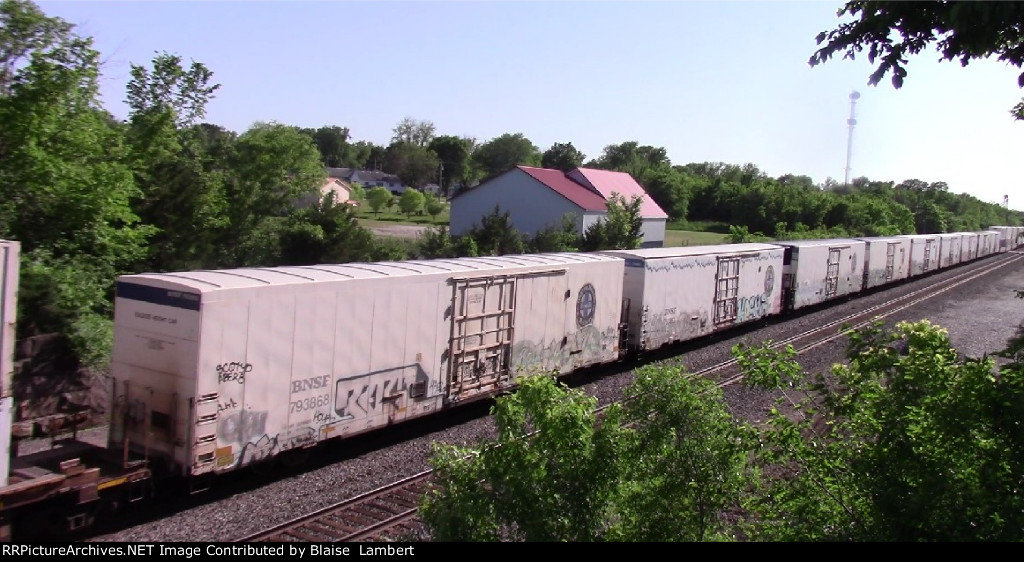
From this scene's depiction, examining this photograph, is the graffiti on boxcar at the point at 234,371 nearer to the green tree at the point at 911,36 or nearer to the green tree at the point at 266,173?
the green tree at the point at 911,36

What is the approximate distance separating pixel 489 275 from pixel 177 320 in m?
6.17

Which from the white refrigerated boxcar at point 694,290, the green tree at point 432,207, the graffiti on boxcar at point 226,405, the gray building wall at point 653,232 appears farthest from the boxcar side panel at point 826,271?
the green tree at point 432,207

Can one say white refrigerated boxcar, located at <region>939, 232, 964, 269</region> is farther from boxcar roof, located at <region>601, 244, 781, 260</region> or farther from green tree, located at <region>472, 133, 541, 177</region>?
green tree, located at <region>472, 133, 541, 177</region>

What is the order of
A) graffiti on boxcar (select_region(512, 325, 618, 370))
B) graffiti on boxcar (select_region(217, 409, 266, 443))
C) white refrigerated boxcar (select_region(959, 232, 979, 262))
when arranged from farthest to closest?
white refrigerated boxcar (select_region(959, 232, 979, 262))
graffiti on boxcar (select_region(512, 325, 618, 370))
graffiti on boxcar (select_region(217, 409, 266, 443))

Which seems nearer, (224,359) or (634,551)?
(634,551)

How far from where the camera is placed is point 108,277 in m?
19.8

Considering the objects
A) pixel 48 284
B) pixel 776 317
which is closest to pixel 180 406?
pixel 48 284

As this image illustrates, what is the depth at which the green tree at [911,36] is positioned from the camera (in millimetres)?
6566

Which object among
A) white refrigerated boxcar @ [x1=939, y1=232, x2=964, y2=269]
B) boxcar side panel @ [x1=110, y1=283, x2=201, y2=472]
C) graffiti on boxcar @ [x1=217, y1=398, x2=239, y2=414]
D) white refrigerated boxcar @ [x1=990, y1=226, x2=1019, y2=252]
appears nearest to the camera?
boxcar side panel @ [x1=110, y1=283, x2=201, y2=472]

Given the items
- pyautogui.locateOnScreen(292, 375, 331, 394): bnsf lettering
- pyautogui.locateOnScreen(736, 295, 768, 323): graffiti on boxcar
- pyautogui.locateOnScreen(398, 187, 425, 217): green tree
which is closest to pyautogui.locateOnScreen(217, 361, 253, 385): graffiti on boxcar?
pyautogui.locateOnScreen(292, 375, 331, 394): bnsf lettering

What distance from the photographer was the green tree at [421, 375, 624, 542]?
20.2 ft

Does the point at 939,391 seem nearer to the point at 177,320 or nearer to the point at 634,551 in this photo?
the point at 634,551

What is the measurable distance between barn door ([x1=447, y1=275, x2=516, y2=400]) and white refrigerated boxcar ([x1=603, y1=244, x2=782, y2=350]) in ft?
18.8

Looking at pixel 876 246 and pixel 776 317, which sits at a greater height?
pixel 876 246
